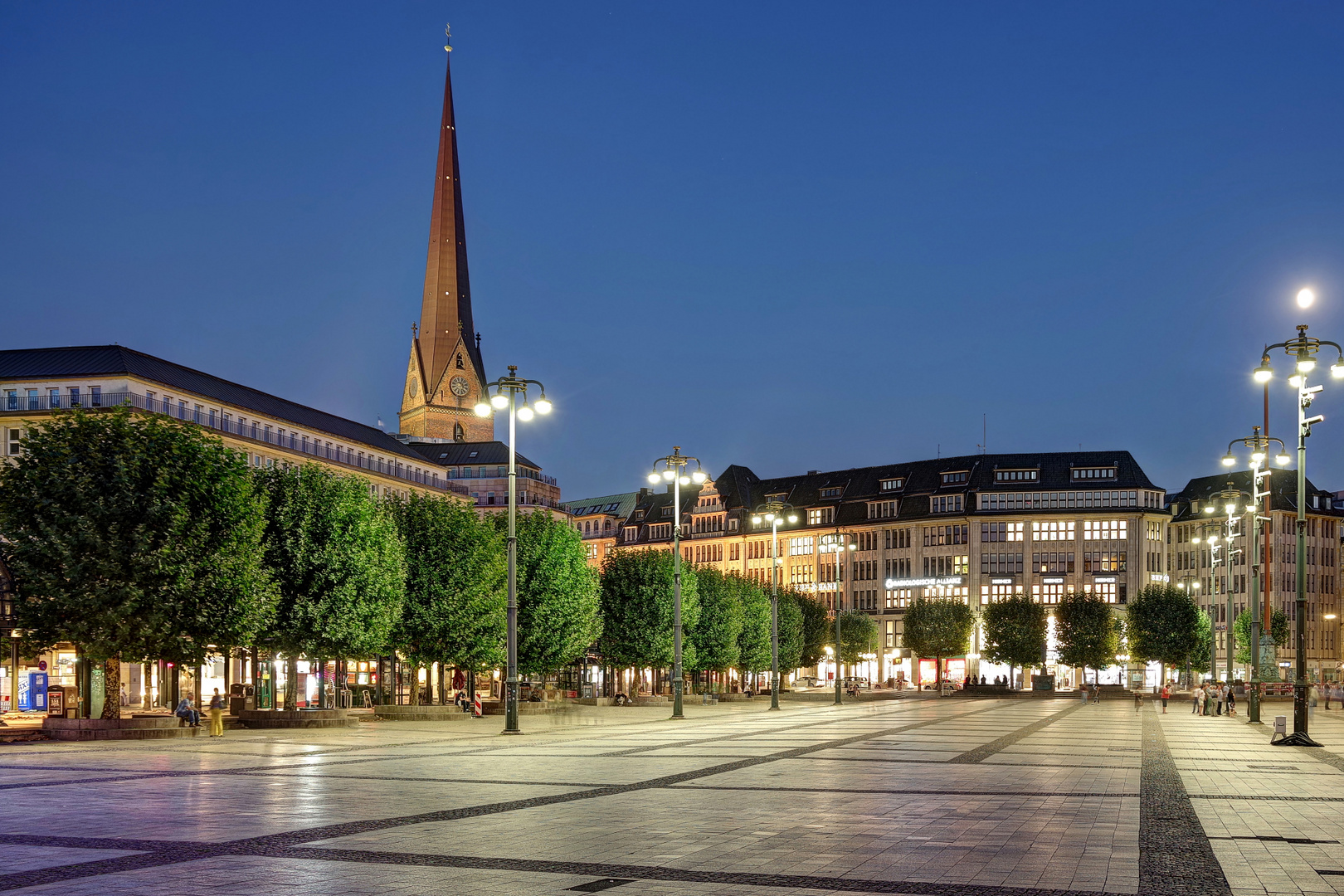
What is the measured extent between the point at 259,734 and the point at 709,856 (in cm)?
3307

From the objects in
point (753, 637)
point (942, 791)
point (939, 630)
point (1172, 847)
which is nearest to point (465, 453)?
point (939, 630)

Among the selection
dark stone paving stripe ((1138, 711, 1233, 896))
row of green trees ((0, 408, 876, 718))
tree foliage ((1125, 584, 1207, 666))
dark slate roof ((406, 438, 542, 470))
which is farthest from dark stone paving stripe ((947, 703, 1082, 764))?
dark slate roof ((406, 438, 542, 470))

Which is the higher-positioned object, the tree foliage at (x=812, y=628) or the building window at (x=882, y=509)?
the building window at (x=882, y=509)

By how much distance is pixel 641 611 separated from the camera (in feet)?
278

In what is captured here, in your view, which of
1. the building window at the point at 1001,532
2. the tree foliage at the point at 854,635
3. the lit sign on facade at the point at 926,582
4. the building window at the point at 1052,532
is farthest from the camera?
the lit sign on facade at the point at 926,582

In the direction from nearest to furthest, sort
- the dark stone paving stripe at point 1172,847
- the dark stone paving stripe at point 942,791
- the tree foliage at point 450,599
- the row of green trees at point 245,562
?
the dark stone paving stripe at point 1172,847 < the dark stone paving stripe at point 942,791 < the row of green trees at point 245,562 < the tree foliage at point 450,599

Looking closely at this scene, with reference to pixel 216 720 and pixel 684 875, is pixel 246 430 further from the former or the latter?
pixel 684 875

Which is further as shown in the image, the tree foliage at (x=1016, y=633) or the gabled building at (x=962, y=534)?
the gabled building at (x=962, y=534)

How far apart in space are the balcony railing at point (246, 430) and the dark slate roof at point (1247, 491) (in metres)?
92.6

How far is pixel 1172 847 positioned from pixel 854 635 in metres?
123

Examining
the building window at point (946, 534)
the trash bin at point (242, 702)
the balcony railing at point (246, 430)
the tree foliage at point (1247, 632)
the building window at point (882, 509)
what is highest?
the balcony railing at point (246, 430)

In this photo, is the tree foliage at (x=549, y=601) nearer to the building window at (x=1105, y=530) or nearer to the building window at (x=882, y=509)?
the building window at (x=1105, y=530)

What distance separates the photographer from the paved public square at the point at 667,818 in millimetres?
15141

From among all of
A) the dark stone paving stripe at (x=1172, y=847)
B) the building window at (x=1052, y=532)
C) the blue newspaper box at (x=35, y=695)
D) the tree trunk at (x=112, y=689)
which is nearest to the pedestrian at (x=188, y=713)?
the tree trunk at (x=112, y=689)
